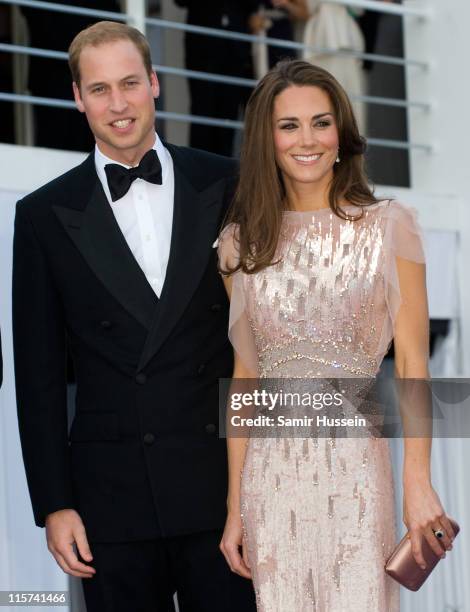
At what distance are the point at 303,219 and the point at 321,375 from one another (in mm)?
379

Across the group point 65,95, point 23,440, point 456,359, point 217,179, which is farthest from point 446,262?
point 23,440

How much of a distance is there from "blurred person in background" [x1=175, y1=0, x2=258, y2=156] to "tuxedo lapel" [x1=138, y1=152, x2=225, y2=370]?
3.10 meters

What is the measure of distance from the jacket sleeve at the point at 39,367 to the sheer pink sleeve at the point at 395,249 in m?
0.82

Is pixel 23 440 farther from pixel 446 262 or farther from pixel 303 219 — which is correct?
pixel 446 262

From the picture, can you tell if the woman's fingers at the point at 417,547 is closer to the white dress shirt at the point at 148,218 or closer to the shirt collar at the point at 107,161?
the white dress shirt at the point at 148,218

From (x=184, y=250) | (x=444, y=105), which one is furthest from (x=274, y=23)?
(x=184, y=250)

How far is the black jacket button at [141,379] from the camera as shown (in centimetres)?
295

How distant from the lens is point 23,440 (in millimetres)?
3078

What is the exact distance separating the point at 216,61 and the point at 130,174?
3212 mm

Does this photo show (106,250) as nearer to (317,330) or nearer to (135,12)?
(317,330)

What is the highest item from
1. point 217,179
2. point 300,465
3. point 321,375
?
point 217,179

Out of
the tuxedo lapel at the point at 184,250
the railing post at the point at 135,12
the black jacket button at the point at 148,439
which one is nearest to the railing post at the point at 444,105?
the railing post at the point at 135,12

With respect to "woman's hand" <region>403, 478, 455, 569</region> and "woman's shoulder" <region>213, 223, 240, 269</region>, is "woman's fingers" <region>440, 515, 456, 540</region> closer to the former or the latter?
"woman's hand" <region>403, 478, 455, 569</region>

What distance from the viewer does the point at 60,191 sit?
10.3ft
